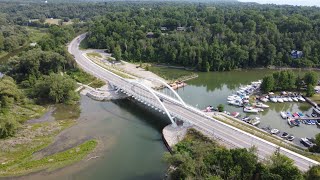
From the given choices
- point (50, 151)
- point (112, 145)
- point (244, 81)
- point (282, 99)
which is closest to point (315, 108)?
point (282, 99)

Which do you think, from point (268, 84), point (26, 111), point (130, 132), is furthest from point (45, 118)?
point (268, 84)

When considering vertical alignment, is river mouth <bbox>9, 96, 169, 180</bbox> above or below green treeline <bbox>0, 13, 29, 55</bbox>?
below

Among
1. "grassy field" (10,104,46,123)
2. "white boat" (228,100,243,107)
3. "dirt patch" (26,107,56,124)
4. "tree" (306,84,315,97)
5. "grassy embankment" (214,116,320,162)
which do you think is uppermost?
"tree" (306,84,315,97)

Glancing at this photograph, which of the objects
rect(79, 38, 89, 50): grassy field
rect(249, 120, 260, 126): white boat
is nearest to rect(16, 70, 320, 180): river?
rect(249, 120, 260, 126): white boat

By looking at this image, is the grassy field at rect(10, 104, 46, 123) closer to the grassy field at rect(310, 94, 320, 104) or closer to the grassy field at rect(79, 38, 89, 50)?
the grassy field at rect(310, 94, 320, 104)

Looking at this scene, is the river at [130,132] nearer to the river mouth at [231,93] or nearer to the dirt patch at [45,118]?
the river mouth at [231,93]

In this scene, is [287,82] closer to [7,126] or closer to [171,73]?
[171,73]
